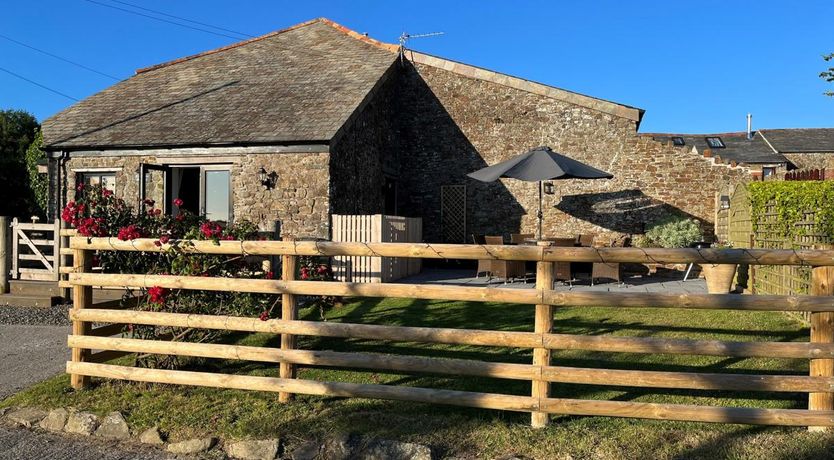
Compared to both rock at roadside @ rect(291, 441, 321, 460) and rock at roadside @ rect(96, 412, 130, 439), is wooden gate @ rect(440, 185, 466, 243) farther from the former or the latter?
rock at roadside @ rect(291, 441, 321, 460)

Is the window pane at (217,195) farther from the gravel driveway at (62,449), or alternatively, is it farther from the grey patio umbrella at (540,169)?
the gravel driveway at (62,449)

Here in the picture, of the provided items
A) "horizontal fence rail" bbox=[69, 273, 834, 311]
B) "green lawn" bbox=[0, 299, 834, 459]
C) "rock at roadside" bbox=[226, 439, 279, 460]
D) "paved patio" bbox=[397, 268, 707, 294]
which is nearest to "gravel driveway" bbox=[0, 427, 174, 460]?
"green lawn" bbox=[0, 299, 834, 459]

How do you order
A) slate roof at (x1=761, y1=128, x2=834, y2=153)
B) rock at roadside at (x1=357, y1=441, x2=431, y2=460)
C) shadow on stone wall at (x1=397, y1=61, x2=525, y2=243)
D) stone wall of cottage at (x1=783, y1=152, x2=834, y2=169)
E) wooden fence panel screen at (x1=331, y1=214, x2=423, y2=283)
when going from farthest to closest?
slate roof at (x1=761, y1=128, x2=834, y2=153) → stone wall of cottage at (x1=783, y1=152, x2=834, y2=169) → shadow on stone wall at (x1=397, y1=61, x2=525, y2=243) → wooden fence panel screen at (x1=331, y1=214, x2=423, y2=283) → rock at roadside at (x1=357, y1=441, x2=431, y2=460)

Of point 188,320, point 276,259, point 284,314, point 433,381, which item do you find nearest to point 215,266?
point 188,320

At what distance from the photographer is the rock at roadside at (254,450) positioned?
12.2 ft

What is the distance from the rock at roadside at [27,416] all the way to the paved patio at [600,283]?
7.64 m

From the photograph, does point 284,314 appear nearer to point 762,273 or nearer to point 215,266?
point 215,266

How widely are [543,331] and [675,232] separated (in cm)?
1060

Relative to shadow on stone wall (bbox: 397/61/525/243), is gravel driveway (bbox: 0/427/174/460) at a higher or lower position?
lower

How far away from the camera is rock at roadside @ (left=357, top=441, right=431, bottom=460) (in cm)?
357

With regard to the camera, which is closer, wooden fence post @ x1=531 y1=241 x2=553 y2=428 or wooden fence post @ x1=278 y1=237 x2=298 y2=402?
wooden fence post @ x1=531 y1=241 x2=553 y2=428

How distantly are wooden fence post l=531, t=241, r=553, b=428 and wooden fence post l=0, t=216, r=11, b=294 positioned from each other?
10384 millimetres

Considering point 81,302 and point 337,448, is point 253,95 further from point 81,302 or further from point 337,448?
point 337,448

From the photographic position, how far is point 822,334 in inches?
151
